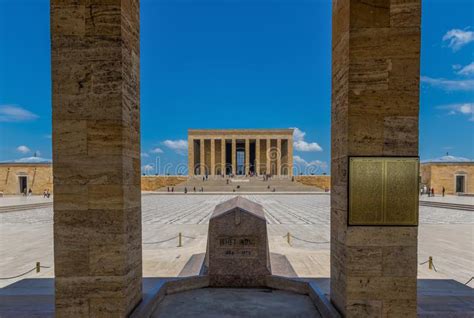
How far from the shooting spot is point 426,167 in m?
36.9

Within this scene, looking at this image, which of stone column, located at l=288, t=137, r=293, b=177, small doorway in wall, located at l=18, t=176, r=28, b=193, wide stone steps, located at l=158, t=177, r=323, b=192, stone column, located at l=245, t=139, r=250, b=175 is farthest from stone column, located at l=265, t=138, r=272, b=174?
small doorway in wall, located at l=18, t=176, r=28, b=193

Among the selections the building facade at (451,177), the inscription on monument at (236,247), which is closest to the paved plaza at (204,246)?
the inscription on monument at (236,247)

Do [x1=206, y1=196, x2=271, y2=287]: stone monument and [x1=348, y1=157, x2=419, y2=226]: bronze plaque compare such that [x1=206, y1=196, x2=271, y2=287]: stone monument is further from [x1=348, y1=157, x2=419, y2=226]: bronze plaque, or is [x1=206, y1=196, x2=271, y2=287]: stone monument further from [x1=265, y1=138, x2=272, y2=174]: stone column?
[x1=265, y1=138, x2=272, y2=174]: stone column

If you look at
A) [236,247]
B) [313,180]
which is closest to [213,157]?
[313,180]

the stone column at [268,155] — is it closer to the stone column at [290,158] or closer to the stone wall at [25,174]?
the stone column at [290,158]

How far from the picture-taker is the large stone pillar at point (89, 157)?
123 inches

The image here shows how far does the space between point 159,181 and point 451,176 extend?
45.2 meters

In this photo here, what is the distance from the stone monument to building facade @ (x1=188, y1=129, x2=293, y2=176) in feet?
156

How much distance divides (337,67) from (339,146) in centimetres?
109

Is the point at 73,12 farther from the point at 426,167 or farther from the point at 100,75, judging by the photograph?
the point at 426,167

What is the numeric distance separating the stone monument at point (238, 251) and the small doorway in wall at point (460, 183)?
43.6 meters

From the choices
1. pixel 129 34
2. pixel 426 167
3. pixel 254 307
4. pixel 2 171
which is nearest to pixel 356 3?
pixel 129 34

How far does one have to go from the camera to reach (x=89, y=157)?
10.3 ft

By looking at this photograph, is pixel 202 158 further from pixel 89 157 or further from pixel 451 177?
pixel 89 157
